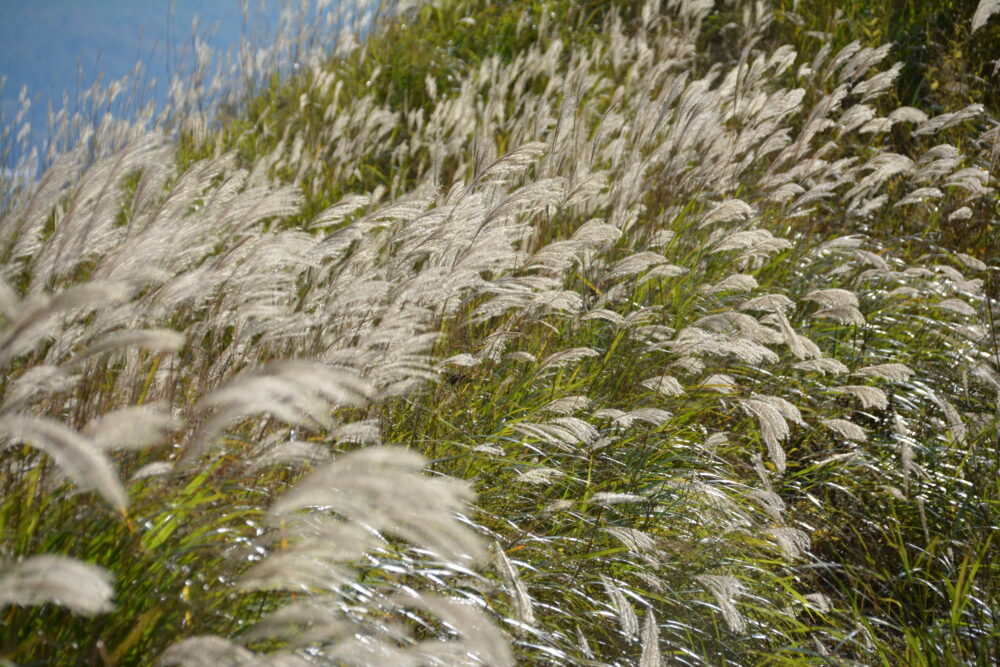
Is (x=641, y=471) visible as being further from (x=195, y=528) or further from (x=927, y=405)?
(x=927, y=405)

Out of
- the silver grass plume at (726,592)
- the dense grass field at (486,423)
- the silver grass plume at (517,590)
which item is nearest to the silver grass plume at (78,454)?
the dense grass field at (486,423)

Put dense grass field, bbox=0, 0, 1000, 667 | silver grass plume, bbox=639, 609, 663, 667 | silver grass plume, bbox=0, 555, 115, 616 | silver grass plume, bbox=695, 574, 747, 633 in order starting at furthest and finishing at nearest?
1. silver grass plume, bbox=695, 574, 747, 633
2. silver grass plume, bbox=639, 609, 663, 667
3. dense grass field, bbox=0, 0, 1000, 667
4. silver grass plume, bbox=0, 555, 115, 616

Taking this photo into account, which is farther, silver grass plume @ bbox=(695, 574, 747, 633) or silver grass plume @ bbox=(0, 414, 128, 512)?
silver grass plume @ bbox=(695, 574, 747, 633)

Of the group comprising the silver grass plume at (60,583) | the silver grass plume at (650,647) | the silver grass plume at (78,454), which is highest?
the silver grass plume at (78,454)

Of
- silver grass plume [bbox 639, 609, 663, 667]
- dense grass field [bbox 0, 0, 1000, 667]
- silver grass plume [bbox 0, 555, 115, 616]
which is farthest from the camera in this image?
silver grass plume [bbox 639, 609, 663, 667]

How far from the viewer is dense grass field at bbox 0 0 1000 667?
1.29m

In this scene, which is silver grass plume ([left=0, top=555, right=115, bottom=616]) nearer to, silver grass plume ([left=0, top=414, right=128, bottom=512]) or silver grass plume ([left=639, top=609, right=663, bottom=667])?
silver grass plume ([left=0, top=414, right=128, bottom=512])

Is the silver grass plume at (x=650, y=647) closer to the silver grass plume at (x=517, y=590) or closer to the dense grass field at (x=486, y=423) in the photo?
the dense grass field at (x=486, y=423)

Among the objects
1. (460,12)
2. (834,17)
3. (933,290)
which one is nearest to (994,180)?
(933,290)

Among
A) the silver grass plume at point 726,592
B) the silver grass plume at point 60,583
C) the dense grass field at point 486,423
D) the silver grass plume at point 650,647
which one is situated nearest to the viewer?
the silver grass plume at point 60,583

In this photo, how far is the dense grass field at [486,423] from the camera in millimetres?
1291

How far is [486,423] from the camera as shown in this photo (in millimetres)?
2541

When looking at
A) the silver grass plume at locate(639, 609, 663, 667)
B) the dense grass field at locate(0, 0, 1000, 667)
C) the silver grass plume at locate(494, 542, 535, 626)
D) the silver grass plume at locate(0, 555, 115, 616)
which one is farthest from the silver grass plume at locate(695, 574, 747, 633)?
the silver grass plume at locate(0, 555, 115, 616)

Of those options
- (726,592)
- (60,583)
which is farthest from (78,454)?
(726,592)
